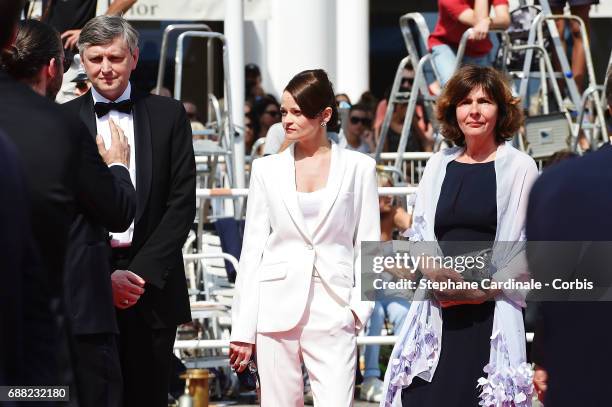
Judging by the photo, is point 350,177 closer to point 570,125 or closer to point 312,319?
point 312,319

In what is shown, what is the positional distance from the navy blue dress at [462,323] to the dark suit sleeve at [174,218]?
3.72 feet

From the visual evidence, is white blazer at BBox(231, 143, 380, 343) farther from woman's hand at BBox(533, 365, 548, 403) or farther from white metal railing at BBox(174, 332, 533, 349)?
white metal railing at BBox(174, 332, 533, 349)

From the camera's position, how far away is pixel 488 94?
6582 mm

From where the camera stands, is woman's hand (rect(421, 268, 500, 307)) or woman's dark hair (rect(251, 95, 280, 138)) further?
woman's dark hair (rect(251, 95, 280, 138))

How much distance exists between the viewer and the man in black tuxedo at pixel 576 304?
3939 millimetres

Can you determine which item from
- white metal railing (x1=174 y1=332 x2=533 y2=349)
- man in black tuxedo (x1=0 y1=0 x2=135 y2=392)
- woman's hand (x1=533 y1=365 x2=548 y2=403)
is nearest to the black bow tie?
man in black tuxedo (x1=0 y1=0 x2=135 y2=392)

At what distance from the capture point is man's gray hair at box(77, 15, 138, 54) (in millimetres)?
6109

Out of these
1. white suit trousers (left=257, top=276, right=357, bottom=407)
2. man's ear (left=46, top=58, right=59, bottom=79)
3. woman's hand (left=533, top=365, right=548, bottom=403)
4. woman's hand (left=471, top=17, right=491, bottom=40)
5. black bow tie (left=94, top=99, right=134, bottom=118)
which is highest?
woman's hand (left=471, top=17, right=491, bottom=40)

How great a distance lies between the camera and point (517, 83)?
12.6 meters

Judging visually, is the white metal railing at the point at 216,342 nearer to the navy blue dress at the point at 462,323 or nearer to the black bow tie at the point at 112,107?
the navy blue dress at the point at 462,323

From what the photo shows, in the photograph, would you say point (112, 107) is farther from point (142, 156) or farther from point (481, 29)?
point (481, 29)

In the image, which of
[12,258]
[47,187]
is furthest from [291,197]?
[12,258]

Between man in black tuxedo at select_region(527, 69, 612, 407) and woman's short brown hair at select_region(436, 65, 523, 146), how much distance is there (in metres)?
2.54

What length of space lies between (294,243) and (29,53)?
2066 millimetres
